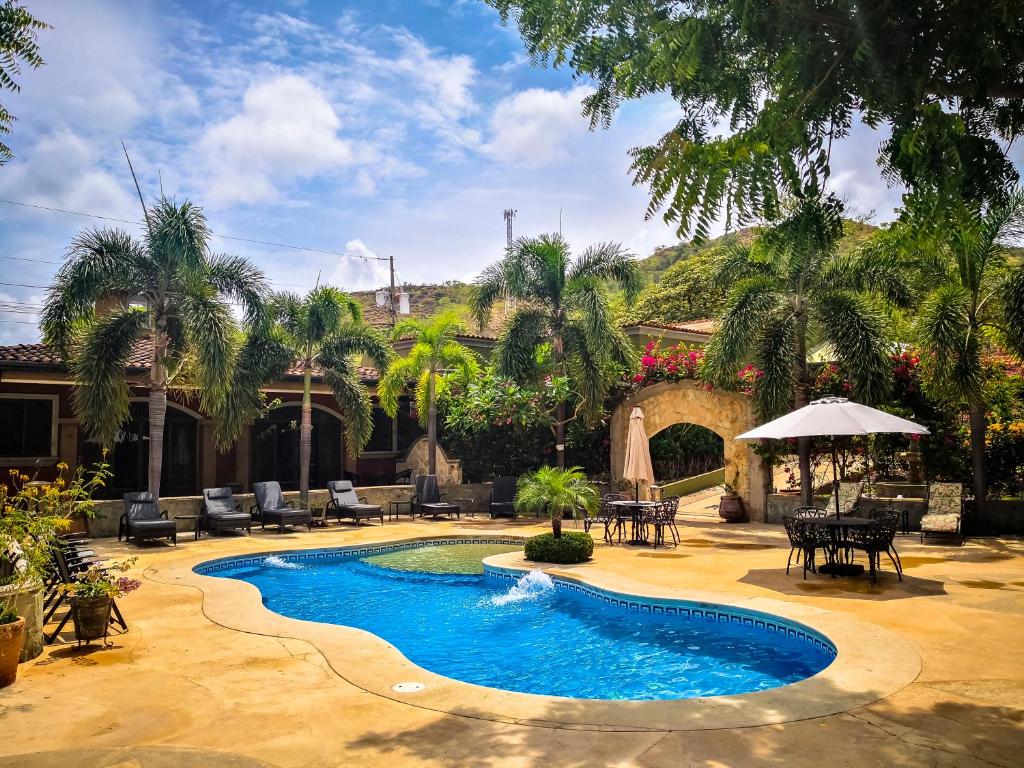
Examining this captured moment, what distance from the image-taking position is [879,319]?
15.0 meters

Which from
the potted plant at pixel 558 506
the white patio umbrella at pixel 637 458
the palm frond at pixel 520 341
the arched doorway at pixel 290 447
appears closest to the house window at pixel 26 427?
the arched doorway at pixel 290 447

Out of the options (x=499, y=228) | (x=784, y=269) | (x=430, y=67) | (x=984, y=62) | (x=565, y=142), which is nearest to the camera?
(x=984, y=62)

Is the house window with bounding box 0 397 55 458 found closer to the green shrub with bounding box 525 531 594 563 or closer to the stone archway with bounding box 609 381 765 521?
the green shrub with bounding box 525 531 594 563

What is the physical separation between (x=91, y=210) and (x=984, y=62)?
30712mm

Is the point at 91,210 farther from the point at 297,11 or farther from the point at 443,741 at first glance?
the point at 443,741

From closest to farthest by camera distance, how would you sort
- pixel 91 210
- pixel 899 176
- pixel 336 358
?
pixel 899 176, pixel 336 358, pixel 91 210

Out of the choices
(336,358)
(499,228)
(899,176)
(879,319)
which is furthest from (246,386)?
(499,228)

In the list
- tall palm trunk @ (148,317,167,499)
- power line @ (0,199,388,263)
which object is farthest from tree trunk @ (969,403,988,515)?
power line @ (0,199,388,263)

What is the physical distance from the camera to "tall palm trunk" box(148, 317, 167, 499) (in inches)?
590

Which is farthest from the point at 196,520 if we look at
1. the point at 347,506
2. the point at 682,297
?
the point at 682,297

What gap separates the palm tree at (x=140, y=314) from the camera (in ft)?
47.3

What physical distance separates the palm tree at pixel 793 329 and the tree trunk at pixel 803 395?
0.02 metres

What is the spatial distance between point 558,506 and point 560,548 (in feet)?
2.95

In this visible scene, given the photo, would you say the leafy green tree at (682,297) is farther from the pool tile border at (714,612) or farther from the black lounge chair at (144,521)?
the pool tile border at (714,612)
